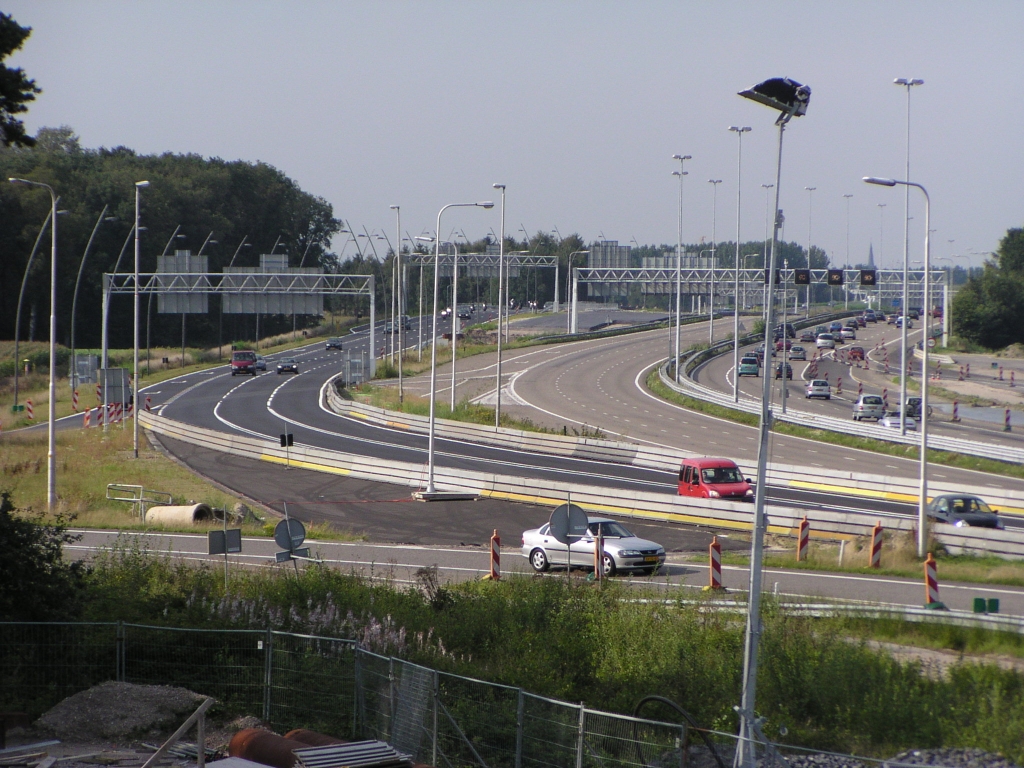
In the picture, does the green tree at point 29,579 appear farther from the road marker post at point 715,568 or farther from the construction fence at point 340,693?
the road marker post at point 715,568

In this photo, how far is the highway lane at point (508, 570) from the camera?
19.4 metres

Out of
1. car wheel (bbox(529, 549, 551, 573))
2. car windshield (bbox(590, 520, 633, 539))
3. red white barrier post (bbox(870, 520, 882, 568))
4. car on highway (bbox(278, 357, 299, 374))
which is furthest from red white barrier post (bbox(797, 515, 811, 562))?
car on highway (bbox(278, 357, 299, 374))

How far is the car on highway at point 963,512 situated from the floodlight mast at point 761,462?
64.6 feet

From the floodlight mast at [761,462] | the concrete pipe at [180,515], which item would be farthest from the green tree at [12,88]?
the concrete pipe at [180,515]

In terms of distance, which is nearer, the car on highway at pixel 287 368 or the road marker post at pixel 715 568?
the road marker post at pixel 715 568

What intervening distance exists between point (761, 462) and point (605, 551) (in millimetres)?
12491

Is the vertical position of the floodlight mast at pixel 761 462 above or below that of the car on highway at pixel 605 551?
above

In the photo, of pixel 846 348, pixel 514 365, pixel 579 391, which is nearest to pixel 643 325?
pixel 846 348

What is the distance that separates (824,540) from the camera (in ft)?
84.7

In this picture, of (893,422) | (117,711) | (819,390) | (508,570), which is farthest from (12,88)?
(819,390)

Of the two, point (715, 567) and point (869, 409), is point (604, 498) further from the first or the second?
point (869, 409)

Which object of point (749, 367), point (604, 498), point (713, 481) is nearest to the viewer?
point (604, 498)

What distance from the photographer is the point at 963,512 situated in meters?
27.8

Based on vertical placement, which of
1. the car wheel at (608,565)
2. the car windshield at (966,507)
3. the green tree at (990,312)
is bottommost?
the car wheel at (608,565)
